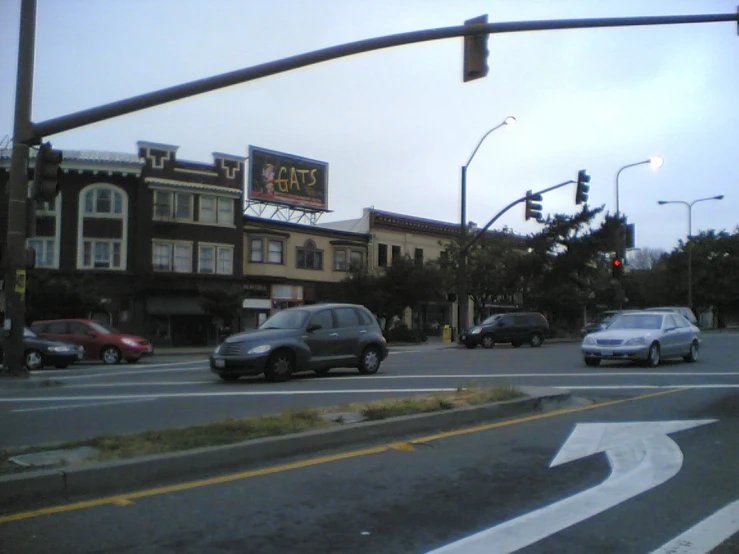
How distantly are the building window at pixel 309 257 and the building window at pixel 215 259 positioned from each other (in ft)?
16.4

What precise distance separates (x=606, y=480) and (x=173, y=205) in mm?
36893

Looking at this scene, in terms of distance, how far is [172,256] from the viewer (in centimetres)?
4056

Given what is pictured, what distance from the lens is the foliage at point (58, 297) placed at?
3148 centimetres

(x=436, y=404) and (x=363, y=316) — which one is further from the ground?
(x=363, y=316)

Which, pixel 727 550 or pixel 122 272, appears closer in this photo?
pixel 727 550

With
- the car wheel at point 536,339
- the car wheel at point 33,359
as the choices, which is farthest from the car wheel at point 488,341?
the car wheel at point 33,359

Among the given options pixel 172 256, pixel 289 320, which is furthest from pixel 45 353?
pixel 172 256

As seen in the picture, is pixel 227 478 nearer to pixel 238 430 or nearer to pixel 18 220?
pixel 238 430

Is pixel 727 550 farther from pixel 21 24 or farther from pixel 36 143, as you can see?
pixel 21 24

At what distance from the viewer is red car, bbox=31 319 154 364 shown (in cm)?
2441

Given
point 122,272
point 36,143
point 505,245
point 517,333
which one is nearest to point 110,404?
point 36,143

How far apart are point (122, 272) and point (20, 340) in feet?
75.0

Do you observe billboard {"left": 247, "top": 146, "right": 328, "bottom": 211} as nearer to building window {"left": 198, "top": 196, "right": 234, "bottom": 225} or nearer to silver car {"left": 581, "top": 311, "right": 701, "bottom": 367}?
building window {"left": 198, "top": 196, "right": 234, "bottom": 225}

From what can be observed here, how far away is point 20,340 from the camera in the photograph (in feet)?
54.9
